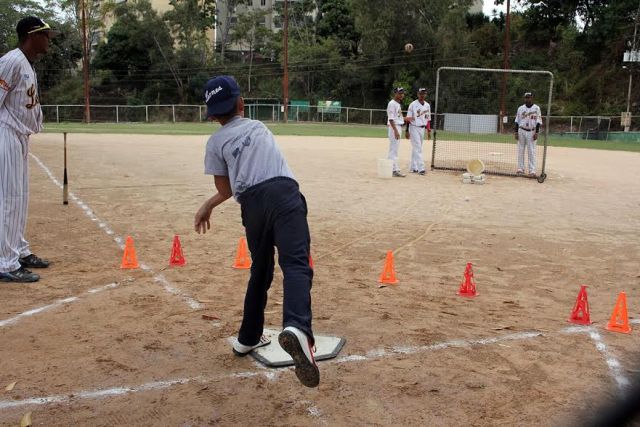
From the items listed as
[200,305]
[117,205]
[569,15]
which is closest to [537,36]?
[569,15]

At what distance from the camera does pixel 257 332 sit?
4469 millimetres

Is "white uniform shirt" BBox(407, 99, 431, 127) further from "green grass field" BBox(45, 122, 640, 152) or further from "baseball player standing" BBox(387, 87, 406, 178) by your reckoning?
"green grass field" BBox(45, 122, 640, 152)

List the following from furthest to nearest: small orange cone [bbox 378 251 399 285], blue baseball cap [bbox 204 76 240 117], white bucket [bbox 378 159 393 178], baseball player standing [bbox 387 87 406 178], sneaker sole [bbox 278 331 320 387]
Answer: baseball player standing [bbox 387 87 406 178] < white bucket [bbox 378 159 393 178] < small orange cone [bbox 378 251 399 285] < blue baseball cap [bbox 204 76 240 117] < sneaker sole [bbox 278 331 320 387]

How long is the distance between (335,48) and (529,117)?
5419cm

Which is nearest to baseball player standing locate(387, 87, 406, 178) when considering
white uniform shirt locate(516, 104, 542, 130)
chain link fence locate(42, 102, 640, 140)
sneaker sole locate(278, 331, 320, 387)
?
white uniform shirt locate(516, 104, 542, 130)

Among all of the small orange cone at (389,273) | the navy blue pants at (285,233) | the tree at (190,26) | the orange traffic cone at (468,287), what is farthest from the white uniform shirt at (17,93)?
the tree at (190,26)

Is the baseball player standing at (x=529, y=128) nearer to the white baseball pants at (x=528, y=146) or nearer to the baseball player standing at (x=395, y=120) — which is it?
the white baseball pants at (x=528, y=146)

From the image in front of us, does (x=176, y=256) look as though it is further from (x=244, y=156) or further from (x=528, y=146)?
(x=528, y=146)

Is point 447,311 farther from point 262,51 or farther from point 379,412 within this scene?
point 262,51

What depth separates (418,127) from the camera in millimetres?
17047

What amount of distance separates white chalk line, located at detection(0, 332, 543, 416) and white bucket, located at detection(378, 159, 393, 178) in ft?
34.9

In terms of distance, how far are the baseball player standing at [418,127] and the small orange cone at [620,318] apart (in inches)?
465

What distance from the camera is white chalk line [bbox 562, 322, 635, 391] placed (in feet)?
13.6

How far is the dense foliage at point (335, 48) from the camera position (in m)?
58.7
